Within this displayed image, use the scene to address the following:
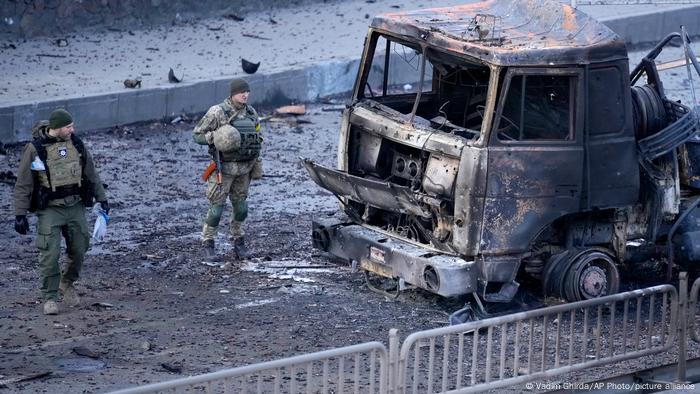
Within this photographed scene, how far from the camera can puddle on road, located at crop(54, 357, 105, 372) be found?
8.70 m

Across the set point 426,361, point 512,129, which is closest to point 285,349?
point 426,361

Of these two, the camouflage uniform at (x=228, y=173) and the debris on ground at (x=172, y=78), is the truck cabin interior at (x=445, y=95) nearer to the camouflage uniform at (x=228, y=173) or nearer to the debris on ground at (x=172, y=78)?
the camouflage uniform at (x=228, y=173)

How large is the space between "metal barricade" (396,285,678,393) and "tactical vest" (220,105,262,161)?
8.34 ft

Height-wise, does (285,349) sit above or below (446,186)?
below

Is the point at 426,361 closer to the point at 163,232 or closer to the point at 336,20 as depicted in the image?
the point at 163,232

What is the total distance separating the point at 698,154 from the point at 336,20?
1011 centimetres

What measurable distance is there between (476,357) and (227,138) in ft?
12.6

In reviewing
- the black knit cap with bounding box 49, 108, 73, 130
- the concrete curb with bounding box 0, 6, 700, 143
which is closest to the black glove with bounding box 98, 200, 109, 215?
the black knit cap with bounding box 49, 108, 73, 130

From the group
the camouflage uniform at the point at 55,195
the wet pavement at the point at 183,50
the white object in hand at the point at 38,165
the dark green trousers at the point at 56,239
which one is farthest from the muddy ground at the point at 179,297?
the wet pavement at the point at 183,50

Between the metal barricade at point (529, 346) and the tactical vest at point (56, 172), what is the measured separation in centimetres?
286

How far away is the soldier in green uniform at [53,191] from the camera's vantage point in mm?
9656

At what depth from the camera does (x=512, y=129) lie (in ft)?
32.5

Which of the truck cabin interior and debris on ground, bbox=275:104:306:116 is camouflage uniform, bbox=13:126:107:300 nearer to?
the truck cabin interior

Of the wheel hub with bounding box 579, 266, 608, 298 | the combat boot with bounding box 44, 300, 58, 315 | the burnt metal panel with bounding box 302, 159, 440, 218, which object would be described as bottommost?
the combat boot with bounding box 44, 300, 58, 315
